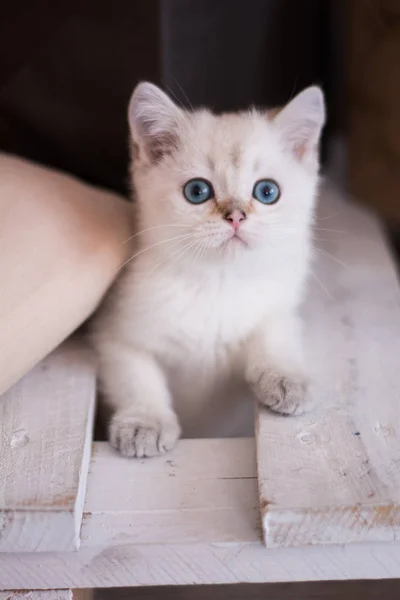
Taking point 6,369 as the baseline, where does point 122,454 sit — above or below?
below

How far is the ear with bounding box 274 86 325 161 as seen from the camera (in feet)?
4.00

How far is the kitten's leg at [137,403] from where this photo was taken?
3.43 ft

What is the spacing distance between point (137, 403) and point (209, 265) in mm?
256

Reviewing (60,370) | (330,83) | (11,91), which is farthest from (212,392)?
(330,83)

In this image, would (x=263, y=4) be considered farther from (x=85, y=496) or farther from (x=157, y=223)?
(x=85, y=496)

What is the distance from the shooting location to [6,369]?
40.4 inches

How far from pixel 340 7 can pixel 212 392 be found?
3.53 feet

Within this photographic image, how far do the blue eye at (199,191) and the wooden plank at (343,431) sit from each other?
33 centimetres

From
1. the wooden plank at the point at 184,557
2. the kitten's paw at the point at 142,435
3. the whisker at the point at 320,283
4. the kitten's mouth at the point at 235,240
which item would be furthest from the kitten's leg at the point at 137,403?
the whisker at the point at 320,283

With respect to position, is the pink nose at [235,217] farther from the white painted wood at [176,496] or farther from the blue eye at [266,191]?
the white painted wood at [176,496]

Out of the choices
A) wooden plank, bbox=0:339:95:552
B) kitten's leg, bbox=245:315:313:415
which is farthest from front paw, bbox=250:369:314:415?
wooden plank, bbox=0:339:95:552

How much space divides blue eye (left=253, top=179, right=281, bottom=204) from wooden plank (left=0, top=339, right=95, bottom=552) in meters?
0.40

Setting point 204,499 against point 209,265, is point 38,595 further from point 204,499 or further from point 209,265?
point 209,265

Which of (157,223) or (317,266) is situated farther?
(317,266)
